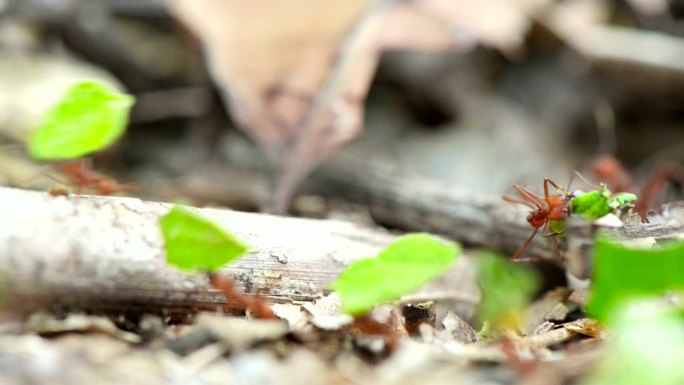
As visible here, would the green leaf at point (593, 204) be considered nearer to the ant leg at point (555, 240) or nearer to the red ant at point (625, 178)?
the ant leg at point (555, 240)

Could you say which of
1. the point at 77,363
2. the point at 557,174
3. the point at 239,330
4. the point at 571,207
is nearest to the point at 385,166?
the point at 557,174

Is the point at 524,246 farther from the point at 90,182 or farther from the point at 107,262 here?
the point at 90,182

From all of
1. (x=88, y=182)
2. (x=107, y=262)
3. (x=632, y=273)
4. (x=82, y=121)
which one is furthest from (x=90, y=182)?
(x=632, y=273)

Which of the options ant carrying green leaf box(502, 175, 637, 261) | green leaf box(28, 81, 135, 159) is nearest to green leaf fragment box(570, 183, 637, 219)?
ant carrying green leaf box(502, 175, 637, 261)

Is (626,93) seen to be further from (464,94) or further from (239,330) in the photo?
A: (239,330)

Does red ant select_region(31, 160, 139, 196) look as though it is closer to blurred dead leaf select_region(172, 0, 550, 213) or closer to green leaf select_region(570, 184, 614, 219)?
blurred dead leaf select_region(172, 0, 550, 213)

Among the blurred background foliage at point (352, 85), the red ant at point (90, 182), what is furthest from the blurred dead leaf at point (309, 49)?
the red ant at point (90, 182)
